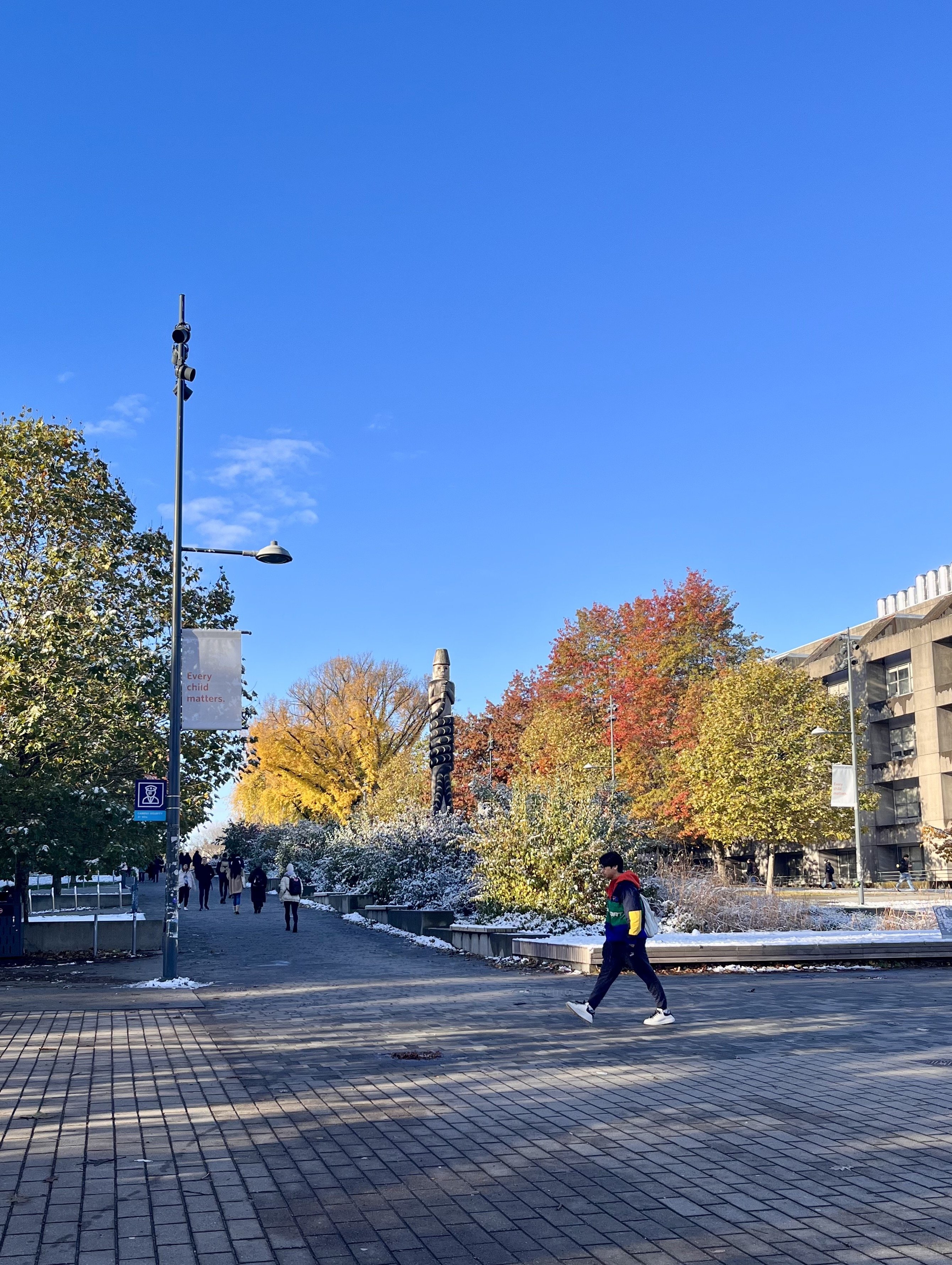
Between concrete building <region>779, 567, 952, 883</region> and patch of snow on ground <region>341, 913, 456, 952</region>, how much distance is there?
3736 centimetres

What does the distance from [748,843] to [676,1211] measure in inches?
2655

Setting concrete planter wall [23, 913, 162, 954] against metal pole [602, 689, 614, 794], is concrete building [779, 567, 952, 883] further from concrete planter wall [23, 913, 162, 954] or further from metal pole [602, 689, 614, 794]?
concrete planter wall [23, 913, 162, 954]

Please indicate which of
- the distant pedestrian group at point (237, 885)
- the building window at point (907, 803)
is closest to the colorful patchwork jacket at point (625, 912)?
the distant pedestrian group at point (237, 885)

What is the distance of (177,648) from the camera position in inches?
607

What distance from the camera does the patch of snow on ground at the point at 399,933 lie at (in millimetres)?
21125

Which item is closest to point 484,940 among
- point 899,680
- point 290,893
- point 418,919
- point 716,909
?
point 716,909

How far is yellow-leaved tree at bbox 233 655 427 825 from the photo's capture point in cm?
6094

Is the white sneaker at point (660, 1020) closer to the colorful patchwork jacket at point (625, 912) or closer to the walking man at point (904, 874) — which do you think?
the colorful patchwork jacket at point (625, 912)

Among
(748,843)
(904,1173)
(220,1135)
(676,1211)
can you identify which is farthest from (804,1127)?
(748,843)

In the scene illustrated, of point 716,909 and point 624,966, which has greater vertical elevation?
point 624,966

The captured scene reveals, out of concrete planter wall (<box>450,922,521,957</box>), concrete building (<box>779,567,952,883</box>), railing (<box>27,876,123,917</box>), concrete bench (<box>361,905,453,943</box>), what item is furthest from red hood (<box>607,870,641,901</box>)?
concrete building (<box>779,567,952,883</box>)

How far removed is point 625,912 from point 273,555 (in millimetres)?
7913

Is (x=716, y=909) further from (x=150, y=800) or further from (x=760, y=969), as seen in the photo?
(x=150, y=800)

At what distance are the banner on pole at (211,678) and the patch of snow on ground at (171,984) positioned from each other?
11.2 ft
